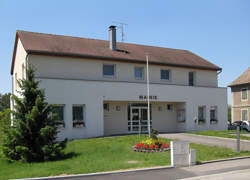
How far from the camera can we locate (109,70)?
820 inches

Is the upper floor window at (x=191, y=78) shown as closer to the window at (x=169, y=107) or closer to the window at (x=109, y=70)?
the window at (x=169, y=107)

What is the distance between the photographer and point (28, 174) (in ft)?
29.0

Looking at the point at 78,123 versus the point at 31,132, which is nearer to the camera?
the point at 31,132

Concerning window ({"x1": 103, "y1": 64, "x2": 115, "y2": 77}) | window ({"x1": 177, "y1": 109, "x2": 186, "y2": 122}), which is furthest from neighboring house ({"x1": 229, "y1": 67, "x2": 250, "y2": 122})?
window ({"x1": 103, "y1": 64, "x2": 115, "y2": 77})

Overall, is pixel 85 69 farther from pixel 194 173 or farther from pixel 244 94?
pixel 244 94

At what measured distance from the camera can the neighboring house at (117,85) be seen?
59.4ft

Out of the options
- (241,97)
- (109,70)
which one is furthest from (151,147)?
(241,97)

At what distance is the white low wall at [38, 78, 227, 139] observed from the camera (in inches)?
693

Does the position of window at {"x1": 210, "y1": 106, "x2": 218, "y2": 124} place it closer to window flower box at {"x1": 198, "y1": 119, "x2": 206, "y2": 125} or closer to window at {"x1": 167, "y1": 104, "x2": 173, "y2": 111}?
window flower box at {"x1": 198, "y1": 119, "x2": 206, "y2": 125}

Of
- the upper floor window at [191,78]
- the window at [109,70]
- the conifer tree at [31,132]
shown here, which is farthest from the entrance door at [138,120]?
the conifer tree at [31,132]

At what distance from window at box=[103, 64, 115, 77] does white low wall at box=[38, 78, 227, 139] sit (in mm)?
1520

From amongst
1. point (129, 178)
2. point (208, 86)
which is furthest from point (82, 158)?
point (208, 86)

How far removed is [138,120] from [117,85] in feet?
12.6

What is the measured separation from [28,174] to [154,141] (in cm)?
650
